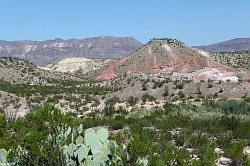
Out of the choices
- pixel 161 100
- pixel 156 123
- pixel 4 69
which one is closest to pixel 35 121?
pixel 156 123

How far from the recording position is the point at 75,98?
4638cm

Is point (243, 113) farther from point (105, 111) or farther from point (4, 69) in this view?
point (4, 69)

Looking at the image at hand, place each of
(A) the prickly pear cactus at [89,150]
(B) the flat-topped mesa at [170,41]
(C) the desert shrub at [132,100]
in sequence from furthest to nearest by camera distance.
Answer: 1. (B) the flat-topped mesa at [170,41]
2. (C) the desert shrub at [132,100]
3. (A) the prickly pear cactus at [89,150]

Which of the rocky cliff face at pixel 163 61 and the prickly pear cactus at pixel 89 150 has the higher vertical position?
the prickly pear cactus at pixel 89 150

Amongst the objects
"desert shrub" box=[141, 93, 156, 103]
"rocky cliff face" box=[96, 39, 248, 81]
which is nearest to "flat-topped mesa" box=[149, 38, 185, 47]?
"rocky cliff face" box=[96, 39, 248, 81]

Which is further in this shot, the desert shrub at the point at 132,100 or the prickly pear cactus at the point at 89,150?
the desert shrub at the point at 132,100

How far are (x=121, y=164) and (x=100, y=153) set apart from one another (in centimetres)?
77

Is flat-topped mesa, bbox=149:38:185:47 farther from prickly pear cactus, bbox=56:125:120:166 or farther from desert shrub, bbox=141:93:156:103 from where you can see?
prickly pear cactus, bbox=56:125:120:166

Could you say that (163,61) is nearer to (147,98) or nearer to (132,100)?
(147,98)

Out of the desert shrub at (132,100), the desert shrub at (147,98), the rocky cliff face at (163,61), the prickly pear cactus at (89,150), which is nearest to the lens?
the prickly pear cactus at (89,150)

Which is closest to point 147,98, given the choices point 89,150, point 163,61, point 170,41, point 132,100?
point 132,100

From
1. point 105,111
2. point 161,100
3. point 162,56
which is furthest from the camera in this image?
point 162,56

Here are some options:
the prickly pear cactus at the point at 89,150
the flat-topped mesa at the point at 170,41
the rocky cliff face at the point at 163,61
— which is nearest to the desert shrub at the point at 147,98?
the prickly pear cactus at the point at 89,150

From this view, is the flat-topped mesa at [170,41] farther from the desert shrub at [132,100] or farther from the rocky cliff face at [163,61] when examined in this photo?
the desert shrub at [132,100]
